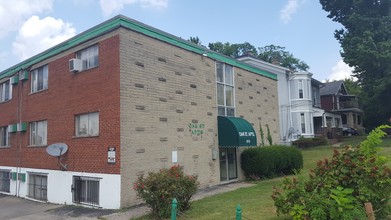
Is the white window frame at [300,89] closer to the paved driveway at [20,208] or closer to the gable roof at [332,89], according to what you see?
the gable roof at [332,89]

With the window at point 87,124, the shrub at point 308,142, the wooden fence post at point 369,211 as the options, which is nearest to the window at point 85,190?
the window at point 87,124

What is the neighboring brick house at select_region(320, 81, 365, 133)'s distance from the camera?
4712 centimetres

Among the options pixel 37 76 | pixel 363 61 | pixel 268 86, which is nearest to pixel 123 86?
pixel 37 76

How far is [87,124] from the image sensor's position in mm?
13492

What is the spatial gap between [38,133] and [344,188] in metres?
14.6

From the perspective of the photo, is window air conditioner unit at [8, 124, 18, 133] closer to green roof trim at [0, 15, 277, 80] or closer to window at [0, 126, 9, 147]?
window at [0, 126, 9, 147]

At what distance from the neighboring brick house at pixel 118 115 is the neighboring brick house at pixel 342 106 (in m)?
32.3

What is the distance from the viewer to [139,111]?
12539 mm

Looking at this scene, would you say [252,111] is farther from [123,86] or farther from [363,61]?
[363,61]

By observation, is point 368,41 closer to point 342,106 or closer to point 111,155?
point 342,106

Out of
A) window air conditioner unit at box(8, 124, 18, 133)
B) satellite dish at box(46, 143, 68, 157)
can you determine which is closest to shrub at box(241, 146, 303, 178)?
satellite dish at box(46, 143, 68, 157)

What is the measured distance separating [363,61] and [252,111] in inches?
→ 663

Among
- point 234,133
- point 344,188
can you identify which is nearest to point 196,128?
point 234,133

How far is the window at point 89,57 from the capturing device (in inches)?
526
